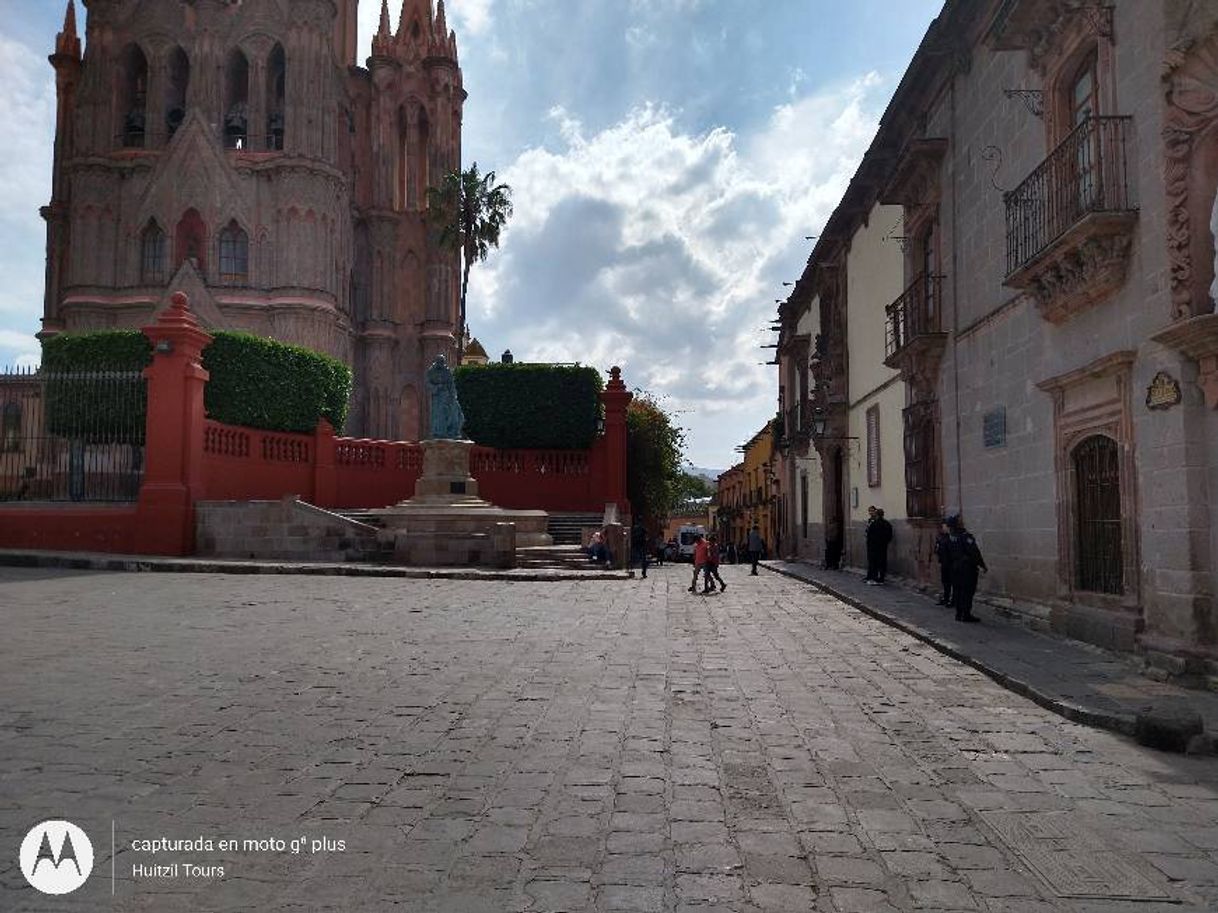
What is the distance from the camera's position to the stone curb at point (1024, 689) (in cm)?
596

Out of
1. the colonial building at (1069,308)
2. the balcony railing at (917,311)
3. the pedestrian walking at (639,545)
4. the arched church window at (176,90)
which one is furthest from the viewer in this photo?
the arched church window at (176,90)

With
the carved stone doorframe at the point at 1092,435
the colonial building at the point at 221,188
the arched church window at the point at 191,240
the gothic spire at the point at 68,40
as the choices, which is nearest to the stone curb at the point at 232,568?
the carved stone doorframe at the point at 1092,435

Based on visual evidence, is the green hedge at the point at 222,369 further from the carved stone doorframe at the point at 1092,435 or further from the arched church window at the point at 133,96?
the arched church window at the point at 133,96

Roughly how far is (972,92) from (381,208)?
31.8 meters

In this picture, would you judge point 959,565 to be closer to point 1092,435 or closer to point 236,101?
point 1092,435

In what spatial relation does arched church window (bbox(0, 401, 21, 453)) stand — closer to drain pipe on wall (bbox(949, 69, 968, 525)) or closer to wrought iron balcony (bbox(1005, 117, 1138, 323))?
drain pipe on wall (bbox(949, 69, 968, 525))

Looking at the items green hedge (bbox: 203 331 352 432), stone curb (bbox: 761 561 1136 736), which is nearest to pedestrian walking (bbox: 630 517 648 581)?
green hedge (bbox: 203 331 352 432)

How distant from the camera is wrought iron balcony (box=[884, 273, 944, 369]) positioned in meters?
14.3

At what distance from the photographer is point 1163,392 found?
7883 mm

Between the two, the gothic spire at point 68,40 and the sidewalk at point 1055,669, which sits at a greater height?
the gothic spire at point 68,40

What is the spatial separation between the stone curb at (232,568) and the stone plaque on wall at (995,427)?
739 cm

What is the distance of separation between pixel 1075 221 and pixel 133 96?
3966 cm

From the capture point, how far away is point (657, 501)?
100ft

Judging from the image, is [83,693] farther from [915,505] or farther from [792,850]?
[915,505]
